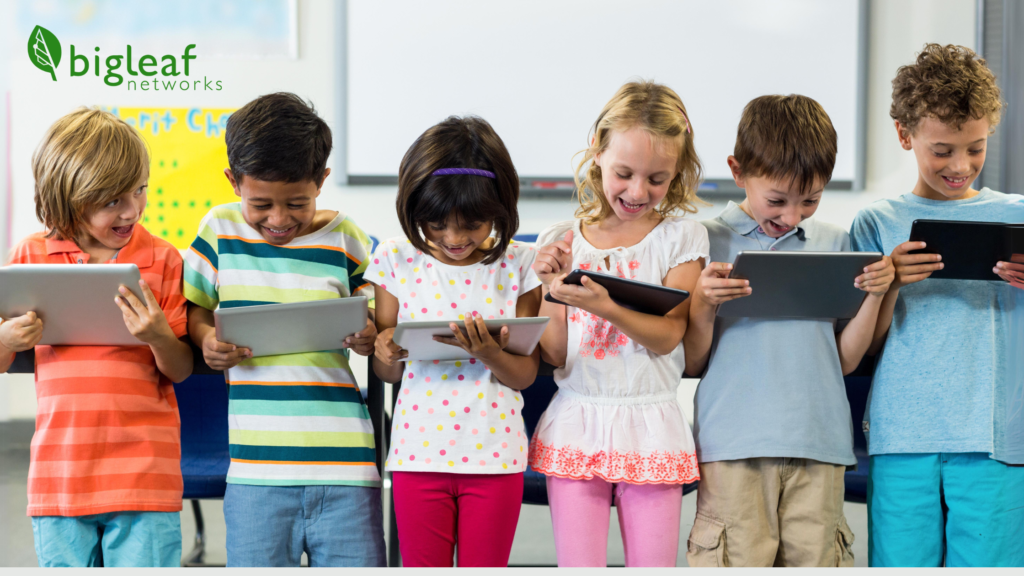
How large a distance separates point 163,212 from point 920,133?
3.23 meters

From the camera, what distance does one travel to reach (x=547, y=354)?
1389 mm

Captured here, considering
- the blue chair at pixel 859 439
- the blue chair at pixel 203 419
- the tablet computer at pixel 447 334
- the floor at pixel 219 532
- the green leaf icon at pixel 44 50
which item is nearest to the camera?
the tablet computer at pixel 447 334

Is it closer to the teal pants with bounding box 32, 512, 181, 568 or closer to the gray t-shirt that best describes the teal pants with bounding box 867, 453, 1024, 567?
the gray t-shirt

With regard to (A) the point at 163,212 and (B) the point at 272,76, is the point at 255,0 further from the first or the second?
(A) the point at 163,212

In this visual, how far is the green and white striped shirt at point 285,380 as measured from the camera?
1347mm

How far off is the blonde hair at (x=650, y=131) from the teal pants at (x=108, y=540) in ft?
3.26

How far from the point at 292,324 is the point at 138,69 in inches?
119

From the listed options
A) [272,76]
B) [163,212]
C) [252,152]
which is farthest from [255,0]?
[252,152]

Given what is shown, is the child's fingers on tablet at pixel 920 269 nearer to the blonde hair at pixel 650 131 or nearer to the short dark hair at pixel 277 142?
the blonde hair at pixel 650 131

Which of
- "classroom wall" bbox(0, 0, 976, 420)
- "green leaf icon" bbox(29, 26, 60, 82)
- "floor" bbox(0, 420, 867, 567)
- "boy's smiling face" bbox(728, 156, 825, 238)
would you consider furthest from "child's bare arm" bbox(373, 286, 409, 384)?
"green leaf icon" bbox(29, 26, 60, 82)

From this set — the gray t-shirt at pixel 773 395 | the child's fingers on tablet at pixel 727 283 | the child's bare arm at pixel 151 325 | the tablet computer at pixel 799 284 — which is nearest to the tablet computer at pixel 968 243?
the tablet computer at pixel 799 284

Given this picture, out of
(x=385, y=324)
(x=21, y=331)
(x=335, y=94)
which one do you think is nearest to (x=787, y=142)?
(x=385, y=324)

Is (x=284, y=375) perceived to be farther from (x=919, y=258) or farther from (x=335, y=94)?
(x=335, y=94)

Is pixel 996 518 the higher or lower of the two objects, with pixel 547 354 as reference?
lower
